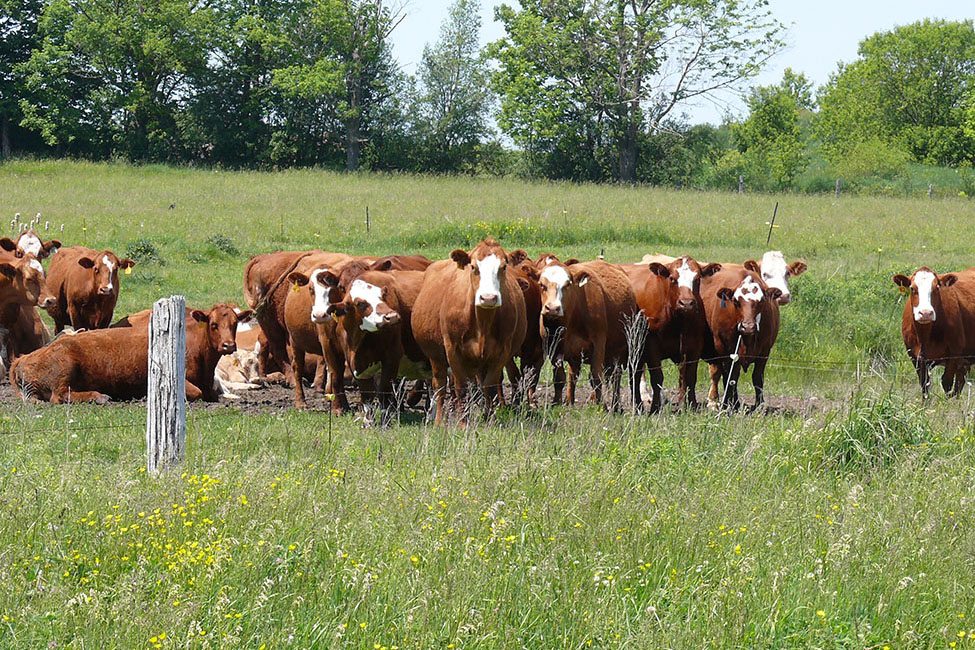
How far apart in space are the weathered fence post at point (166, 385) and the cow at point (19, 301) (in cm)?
794

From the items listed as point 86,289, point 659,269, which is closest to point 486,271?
point 659,269

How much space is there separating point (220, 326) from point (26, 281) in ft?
10.00

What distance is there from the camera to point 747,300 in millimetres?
13656

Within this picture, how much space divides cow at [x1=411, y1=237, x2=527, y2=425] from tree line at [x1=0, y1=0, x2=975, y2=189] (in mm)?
44526

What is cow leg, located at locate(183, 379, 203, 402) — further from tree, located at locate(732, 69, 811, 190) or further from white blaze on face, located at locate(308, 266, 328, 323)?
tree, located at locate(732, 69, 811, 190)

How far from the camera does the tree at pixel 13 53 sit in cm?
5734

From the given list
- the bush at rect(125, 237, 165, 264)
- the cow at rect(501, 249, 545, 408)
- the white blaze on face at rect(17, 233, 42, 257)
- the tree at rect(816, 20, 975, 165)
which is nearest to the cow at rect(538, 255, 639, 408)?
the cow at rect(501, 249, 545, 408)

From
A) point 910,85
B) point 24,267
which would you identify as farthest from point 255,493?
point 910,85

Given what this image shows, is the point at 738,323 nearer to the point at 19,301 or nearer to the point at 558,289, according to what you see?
the point at 558,289

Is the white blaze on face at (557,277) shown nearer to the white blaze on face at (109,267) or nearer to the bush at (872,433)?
the bush at (872,433)

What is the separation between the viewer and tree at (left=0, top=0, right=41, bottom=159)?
57.3 metres

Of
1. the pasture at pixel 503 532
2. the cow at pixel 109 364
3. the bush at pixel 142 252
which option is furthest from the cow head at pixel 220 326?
the bush at pixel 142 252

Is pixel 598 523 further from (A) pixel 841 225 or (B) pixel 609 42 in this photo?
(B) pixel 609 42

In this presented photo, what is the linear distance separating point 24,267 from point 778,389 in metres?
10.0
